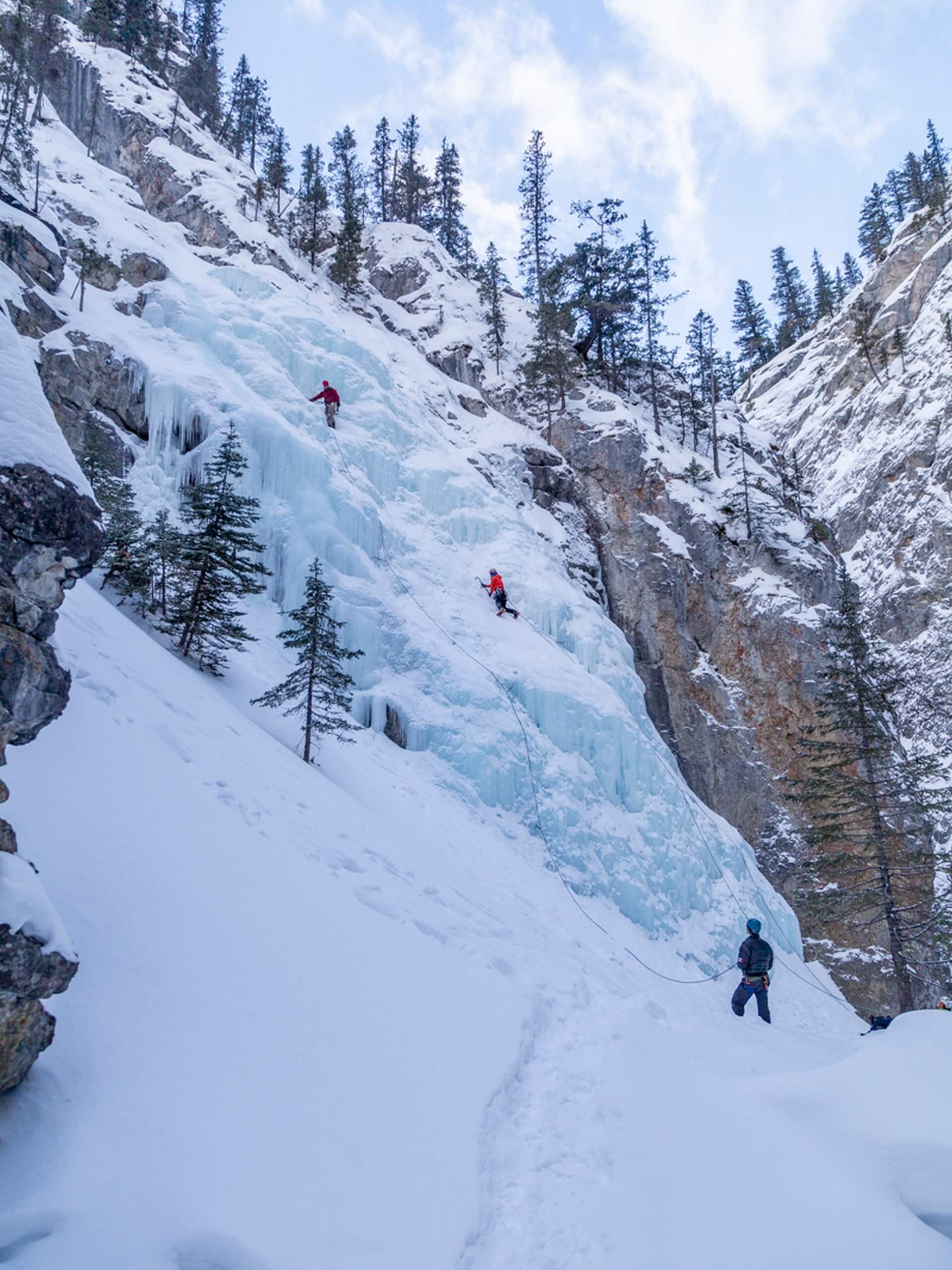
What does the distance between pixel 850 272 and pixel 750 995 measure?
7097 cm

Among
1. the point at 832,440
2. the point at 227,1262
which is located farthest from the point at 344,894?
the point at 832,440

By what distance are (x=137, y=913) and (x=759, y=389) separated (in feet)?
193

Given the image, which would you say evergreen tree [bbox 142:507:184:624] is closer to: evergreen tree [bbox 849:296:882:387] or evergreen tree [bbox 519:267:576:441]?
evergreen tree [bbox 519:267:576:441]

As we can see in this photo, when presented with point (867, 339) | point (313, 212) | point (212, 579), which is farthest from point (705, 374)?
point (212, 579)

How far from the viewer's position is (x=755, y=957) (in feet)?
31.1

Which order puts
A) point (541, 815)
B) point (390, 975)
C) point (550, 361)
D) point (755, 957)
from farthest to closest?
point (550, 361), point (541, 815), point (755, 957), point (390, 975)

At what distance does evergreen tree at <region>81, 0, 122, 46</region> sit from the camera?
37.2 m

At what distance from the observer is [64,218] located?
20.4 metres

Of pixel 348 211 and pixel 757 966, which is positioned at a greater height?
pixel 348 211

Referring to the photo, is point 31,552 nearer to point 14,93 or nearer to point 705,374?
point 14,93

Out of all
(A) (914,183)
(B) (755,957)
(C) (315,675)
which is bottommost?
(B) (755,957)

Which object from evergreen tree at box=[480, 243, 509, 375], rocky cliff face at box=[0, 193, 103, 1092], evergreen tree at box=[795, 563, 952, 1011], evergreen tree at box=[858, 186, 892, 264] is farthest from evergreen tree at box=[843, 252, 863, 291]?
rocky cliff face at box=[0, 193, 103, 1092]

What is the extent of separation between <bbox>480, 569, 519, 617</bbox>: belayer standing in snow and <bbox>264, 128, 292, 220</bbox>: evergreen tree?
30210 millimetres

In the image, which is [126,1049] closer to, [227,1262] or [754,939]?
[227,1262]
